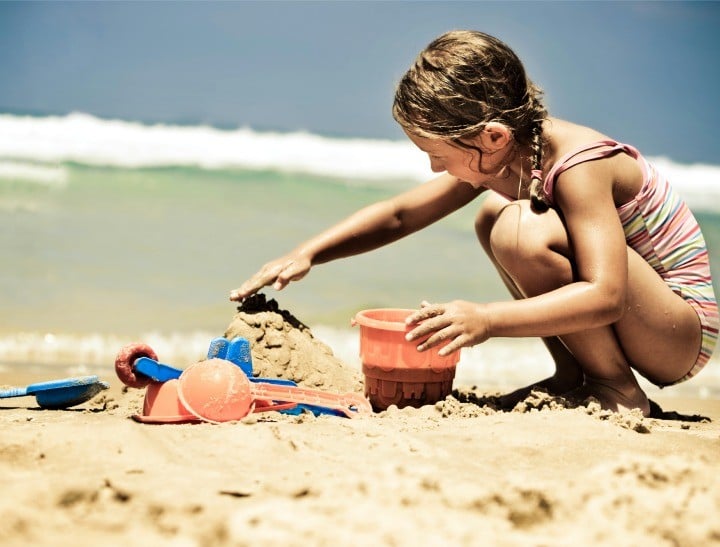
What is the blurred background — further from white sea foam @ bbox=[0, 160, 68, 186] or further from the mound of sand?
the mound of sand

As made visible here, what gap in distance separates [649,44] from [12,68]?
23.5 feet

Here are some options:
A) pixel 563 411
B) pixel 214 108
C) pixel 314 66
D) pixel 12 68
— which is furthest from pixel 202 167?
pixel 563 411

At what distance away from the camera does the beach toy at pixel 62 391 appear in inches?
98.1

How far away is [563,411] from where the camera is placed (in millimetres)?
2232

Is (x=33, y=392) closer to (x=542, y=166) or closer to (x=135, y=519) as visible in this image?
(x=135, y=519)


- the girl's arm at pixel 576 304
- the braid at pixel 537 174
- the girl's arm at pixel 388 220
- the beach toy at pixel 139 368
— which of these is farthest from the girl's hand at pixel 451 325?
the girl's arm at pixel 388 220

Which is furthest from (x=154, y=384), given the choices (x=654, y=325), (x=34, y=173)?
(x=34, y=173)

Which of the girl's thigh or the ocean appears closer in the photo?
the girl's thigh

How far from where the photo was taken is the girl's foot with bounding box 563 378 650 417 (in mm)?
2508

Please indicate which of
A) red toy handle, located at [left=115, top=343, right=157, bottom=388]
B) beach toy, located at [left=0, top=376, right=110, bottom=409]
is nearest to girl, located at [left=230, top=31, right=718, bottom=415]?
red toy handle, located at [left=115, top=343, right=157, bottom=388]

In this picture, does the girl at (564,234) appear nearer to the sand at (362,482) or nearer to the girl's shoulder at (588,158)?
the girl's shoulder at (588,158)

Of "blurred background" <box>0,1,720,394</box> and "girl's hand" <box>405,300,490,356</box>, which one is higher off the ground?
"blurred background" <box>0,1,720,394</box>

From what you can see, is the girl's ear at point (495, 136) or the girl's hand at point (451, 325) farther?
the girl's ear at point (495, 136)

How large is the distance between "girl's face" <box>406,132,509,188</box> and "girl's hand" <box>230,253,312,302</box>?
66cm
